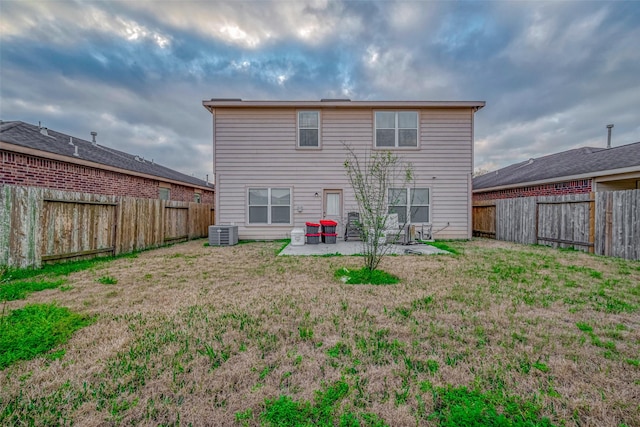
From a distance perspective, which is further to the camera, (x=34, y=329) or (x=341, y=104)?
(x=341, y=104)

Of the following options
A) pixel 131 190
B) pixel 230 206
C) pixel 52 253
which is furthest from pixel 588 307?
pixel 131 190

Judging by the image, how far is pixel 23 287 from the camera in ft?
13.1

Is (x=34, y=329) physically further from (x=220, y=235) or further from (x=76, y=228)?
(x=220, y=235)

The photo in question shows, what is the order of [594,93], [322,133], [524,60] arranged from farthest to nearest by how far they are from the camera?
[594,93], [524,60], [322,133]

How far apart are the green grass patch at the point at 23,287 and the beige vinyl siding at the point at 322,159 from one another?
19.8 feet

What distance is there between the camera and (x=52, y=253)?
5.50 meters

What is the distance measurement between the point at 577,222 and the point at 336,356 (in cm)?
934

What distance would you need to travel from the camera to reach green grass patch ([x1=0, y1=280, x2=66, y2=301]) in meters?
3.59

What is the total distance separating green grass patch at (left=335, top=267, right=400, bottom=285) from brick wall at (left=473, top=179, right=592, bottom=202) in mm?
9547

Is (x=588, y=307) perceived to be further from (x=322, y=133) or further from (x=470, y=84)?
(x=470, y=84)

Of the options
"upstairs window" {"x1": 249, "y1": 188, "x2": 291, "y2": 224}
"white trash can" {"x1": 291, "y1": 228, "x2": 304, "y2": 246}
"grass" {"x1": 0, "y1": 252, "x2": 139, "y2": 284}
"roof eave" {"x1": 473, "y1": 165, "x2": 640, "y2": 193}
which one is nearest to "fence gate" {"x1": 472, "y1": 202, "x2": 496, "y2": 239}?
"roof eave" {"x1": 473, "y1": 165, "x2": 640, "y2": 193}

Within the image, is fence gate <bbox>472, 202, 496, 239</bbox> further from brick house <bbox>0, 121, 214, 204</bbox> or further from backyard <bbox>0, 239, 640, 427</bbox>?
brick house <bbox>0, 121, 214, 204</bbox>

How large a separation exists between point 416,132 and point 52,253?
37.0ft

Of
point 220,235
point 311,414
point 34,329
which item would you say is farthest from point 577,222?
point 34,329
